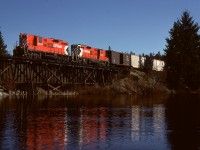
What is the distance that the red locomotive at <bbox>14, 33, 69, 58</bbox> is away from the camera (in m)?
48.9

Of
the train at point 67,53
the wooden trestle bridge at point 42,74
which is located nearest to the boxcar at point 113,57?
the train at point 67,53

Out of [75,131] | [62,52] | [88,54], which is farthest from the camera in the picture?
[88,54]

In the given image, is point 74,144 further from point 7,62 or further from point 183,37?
point 183,37

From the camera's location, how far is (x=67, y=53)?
59969 millimetres

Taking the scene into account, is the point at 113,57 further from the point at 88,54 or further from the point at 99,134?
the point at 99,134

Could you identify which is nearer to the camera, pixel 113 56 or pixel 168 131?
pixel 168 131

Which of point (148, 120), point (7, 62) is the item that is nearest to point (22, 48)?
point (7, 62)

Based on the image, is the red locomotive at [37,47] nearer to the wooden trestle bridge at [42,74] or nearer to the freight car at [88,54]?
the wooden trestle bridge at [42,74]

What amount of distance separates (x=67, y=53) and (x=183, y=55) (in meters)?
28.3

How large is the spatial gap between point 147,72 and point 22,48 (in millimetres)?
38929

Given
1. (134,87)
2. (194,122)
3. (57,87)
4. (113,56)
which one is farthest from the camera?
(113,56)

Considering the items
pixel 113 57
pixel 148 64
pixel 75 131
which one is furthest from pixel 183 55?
pixel 75 131

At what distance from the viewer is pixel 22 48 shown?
49281 mm

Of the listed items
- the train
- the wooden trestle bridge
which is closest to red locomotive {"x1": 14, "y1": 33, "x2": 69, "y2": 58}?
the train
